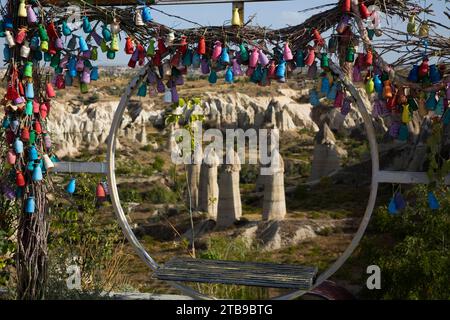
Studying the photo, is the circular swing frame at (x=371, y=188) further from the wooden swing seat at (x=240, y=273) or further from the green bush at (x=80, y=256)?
the green bush at (x=80, y=256)

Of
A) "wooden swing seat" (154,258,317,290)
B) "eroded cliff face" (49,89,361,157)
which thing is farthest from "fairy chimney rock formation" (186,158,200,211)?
"wooden swing seat" (154,258,317,290)

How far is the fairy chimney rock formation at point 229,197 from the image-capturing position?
24.3 metres

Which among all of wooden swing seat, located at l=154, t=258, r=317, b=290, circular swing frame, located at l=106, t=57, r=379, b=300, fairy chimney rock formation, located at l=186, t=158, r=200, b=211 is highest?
circular swing frame, located at l=106, t=57, r=379, b=300

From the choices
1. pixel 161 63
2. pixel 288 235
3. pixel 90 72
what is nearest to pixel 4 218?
pixel 90 72

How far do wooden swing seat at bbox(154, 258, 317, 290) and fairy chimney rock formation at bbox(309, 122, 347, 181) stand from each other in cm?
2832

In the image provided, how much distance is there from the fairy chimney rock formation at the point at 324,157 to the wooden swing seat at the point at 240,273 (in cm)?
2832

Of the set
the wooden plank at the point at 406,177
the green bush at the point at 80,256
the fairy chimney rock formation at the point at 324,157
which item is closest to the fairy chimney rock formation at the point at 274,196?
the fairy chimney rock formation at the point at 324,157

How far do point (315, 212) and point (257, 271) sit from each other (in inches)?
902

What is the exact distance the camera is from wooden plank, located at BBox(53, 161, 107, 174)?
406cm

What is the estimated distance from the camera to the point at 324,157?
31984 millimetres

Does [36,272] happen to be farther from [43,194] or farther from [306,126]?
[306,126]

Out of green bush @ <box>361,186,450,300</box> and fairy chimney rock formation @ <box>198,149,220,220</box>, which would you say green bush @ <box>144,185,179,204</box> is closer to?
fairy chimney rock formation @ <box>198,149,220,220</box>

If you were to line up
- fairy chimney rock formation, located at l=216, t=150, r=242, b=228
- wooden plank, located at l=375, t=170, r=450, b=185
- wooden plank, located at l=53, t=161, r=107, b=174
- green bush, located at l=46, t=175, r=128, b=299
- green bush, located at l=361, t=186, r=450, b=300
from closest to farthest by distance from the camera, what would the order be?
1. wooden plank, located at l=375, t=170, r=450, b=185
2. wooden plank, located at l=53, t=161, r=107, b=174
3. green bush, located at l=46, t=175, r=128, b=299
4. green bush, located at l=361, t=186, r=450, b=300
5. fairy chimney rock formation, located at l=216, t=150, r=242, b=228
